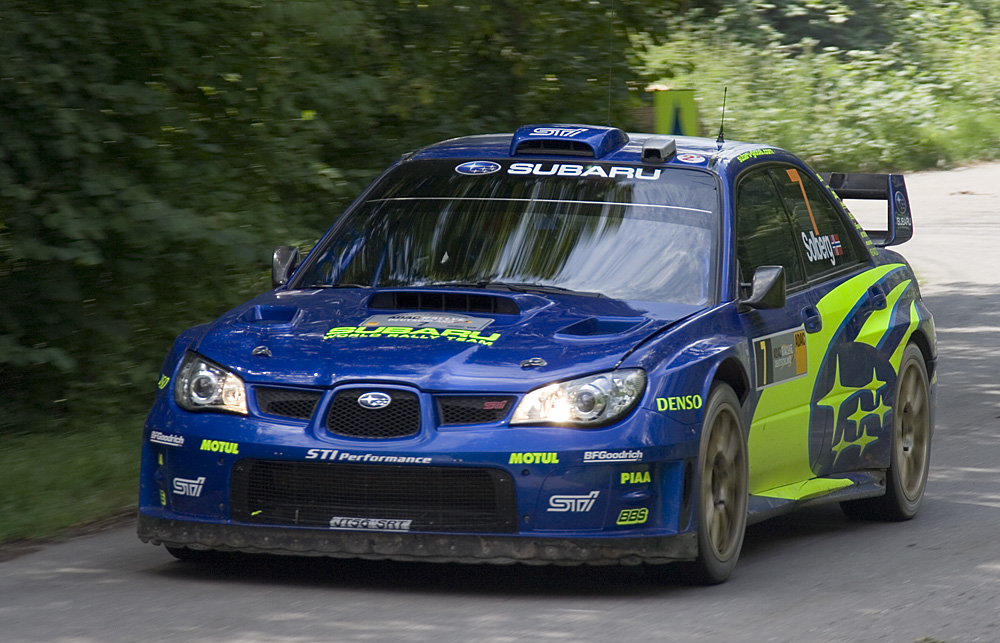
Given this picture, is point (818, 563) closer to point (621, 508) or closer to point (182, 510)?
point (621, 508)

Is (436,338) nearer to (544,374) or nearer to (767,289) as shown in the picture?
(544,374)

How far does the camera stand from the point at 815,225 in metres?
7.76

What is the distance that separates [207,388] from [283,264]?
125 cm

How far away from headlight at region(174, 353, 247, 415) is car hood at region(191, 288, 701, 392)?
4 cm

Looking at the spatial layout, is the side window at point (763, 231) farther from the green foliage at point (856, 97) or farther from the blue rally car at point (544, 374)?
the green foliage at point (856, 97)

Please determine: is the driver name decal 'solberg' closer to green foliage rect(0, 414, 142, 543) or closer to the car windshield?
the car windshield

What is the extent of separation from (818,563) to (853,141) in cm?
2232

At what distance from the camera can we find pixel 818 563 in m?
6.73

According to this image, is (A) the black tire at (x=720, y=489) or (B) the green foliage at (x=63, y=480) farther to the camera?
(B) the green foliage at (x=63, y=480)

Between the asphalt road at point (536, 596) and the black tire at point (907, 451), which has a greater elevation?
the asphalt road at point (536, 596)

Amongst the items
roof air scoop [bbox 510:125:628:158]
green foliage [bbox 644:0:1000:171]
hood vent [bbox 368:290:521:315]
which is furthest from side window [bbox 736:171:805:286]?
green foliage [bbox 644:0:1000:171]

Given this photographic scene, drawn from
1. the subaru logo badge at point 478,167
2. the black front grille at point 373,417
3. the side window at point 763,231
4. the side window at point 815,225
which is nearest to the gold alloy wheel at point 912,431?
the side window at point 815,225

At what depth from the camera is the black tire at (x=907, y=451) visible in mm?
7809

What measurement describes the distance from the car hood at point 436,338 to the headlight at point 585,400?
38 mm
